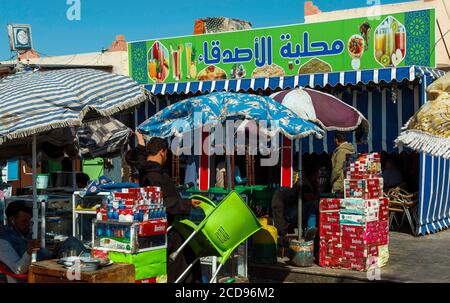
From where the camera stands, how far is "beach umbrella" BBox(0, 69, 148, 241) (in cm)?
524

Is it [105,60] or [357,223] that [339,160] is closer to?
[357,223]

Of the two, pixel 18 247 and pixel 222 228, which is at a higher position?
pixel 222 228

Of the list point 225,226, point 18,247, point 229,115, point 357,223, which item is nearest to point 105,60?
point 229,115

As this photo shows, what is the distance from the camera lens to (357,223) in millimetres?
8211

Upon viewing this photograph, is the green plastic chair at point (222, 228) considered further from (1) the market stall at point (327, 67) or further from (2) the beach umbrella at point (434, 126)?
(1) the market stall at point (327, 67)

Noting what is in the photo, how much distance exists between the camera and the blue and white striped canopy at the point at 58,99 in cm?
524

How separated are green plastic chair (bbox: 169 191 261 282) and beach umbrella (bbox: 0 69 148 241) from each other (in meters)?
1.30

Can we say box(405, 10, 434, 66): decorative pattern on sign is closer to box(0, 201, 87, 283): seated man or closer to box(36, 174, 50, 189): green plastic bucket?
box(36, 174, 50, 189): green plastic bucket

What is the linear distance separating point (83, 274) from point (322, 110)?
5.06m

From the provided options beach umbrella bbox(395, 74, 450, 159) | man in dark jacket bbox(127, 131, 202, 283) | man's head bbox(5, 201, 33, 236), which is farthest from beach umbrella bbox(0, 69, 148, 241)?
beach umbrella bbox(395, 74, 450, 159)

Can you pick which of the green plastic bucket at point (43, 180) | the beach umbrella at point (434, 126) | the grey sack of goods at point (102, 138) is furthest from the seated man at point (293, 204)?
the beach umbrella at point (434, 126)

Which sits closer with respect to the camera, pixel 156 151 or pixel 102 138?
pixel 156 151

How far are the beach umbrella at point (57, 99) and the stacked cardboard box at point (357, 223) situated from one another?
345cm
